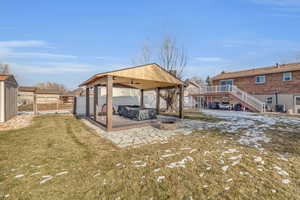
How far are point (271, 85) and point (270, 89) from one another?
456 mm

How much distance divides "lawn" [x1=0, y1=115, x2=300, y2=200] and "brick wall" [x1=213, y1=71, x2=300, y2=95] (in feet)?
47.7

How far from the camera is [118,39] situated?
47.1 ft

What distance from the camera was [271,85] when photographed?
15477 mm

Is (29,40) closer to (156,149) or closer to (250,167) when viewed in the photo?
(156,149)

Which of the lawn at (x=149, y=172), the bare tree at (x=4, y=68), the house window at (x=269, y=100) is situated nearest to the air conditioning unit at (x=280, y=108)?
the house window at (x=269, y=100)

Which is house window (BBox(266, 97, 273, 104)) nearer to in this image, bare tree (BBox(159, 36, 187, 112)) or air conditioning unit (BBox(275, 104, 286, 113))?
air conditioning unit (BBox(275, 104, 286, 113))

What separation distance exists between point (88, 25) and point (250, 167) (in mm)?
14013

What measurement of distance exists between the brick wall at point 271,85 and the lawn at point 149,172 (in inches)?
572

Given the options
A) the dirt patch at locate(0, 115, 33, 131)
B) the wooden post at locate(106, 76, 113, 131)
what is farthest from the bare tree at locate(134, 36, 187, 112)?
the dirt patch at locate(0, 115, 33, 131)

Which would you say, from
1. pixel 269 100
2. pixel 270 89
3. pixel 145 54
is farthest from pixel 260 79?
pixel 145 54

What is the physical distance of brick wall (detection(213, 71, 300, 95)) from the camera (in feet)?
45.8

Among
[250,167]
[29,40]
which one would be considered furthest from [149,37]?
[250,167]

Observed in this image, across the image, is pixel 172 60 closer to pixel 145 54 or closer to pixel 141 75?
pixel 145 54

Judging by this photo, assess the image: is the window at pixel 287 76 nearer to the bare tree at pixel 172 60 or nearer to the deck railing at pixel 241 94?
the deck railing at pixel 241 94
